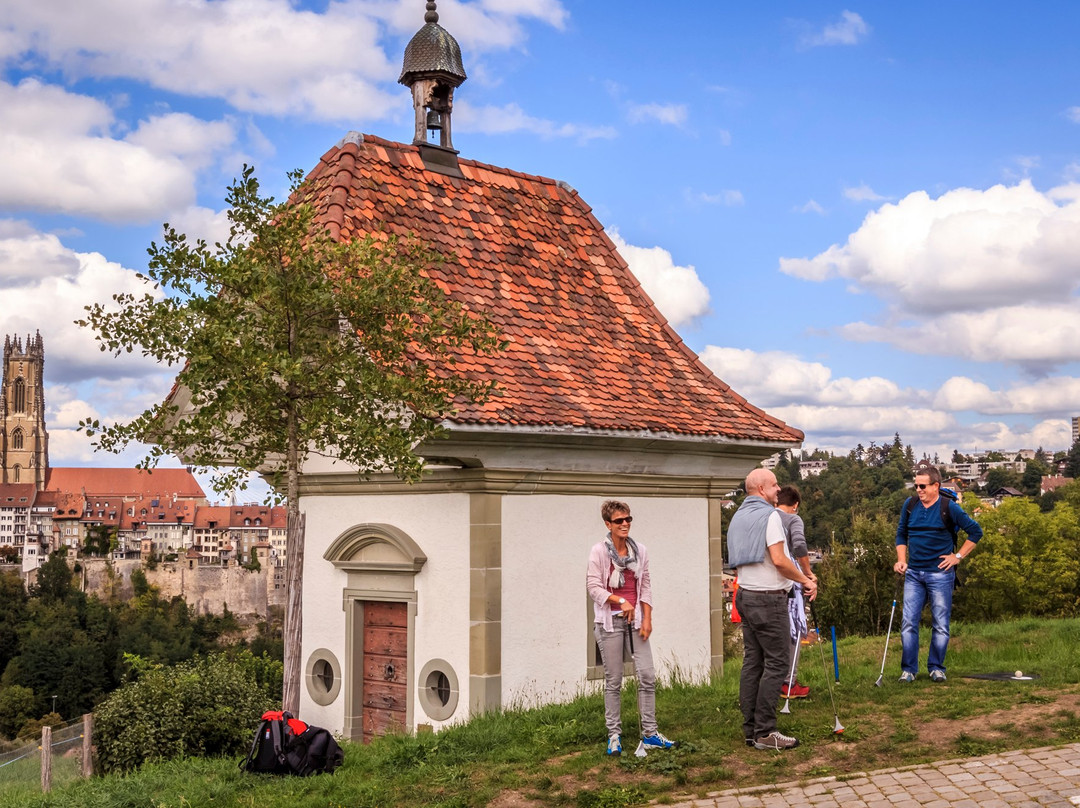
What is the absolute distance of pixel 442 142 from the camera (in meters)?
14.3

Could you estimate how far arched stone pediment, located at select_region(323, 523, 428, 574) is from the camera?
11.6 meters

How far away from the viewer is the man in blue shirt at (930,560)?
380 inches

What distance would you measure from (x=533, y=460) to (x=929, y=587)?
13.2 ft

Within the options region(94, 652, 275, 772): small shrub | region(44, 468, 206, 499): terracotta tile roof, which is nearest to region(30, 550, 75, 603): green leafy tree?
region(44, 468, 206, 499): terracotta tile roof

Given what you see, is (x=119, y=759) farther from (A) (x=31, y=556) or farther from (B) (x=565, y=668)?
(A) (x=31, y=556)

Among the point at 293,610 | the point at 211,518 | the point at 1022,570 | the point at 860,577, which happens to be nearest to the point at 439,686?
the point at 293,610

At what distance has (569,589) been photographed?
11.8m

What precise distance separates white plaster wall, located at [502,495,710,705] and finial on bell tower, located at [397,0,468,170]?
5165 millimetres

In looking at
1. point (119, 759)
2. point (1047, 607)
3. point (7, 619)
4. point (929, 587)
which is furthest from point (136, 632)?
point (929, 587)

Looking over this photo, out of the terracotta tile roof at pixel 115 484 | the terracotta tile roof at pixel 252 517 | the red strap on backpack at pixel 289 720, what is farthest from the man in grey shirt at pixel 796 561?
the terracotta tile roof at pixel 115 484

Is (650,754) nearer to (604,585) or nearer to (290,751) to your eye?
(604,585)

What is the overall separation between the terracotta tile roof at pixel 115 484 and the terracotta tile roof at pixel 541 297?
17097cm

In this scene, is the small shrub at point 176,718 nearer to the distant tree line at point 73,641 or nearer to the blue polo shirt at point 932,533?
the blue polo shirt at point 932,533

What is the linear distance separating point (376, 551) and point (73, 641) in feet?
317
